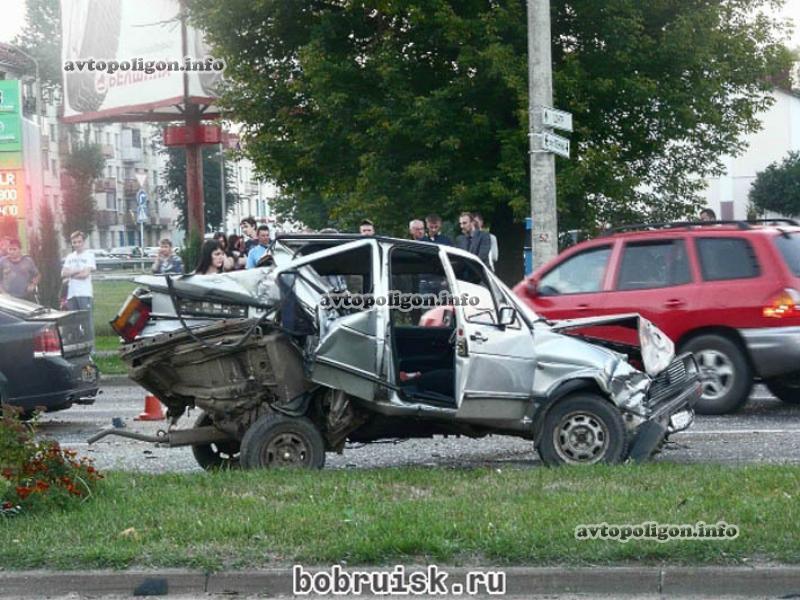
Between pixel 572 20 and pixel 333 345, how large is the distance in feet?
59.4

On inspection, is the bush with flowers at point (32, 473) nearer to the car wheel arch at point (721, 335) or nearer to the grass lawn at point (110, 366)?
the car wheel arch at point (721, 335)

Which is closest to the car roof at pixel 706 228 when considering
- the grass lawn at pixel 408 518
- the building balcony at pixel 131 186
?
the grass lawn at pixel 408 518

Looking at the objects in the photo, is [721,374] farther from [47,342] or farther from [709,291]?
[47,342]

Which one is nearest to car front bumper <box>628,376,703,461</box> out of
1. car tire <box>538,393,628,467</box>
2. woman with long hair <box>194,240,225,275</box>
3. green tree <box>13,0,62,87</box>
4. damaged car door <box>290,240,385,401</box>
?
car tire <box>538,393,628,467</box>

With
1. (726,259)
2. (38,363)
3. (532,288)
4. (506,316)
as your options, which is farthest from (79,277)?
(506,316)

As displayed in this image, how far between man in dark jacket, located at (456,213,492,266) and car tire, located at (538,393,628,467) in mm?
8495

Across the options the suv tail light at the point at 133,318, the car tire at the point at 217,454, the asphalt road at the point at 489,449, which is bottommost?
the asphalt road at the point at 489,449

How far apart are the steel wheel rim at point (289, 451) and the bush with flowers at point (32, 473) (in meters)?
1.66

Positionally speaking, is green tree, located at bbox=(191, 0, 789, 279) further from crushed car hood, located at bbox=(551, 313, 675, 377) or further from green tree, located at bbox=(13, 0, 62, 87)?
green tree, located at bbox=(13, 0, 62, 87)

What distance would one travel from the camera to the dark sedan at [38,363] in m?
14.1

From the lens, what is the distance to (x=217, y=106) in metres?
31.4

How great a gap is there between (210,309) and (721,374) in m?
6.18

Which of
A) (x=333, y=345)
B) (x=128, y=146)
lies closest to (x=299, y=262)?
(x=333, y=345)

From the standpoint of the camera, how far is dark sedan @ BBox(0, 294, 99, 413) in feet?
46.1
